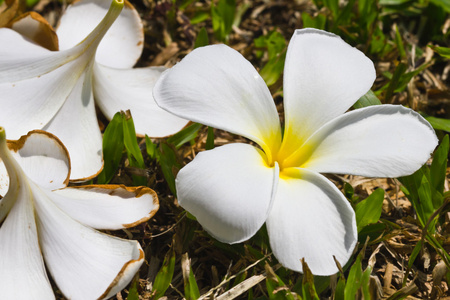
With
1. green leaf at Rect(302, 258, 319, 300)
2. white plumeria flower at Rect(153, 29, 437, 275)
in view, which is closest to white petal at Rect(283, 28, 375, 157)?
white plumeria flower at Rect(153, 29, 437, 275)

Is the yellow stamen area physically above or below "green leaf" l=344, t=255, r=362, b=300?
above

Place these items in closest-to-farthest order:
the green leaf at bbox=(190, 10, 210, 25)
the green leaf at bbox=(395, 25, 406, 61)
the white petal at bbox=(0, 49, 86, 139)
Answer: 1. the white petal at bbox=(0, 49, 86, 139)
2. the green leaf at bbox=(395, 25, 406, 61)
3. the green leaf at bbox=(190, 10, 210, 25)

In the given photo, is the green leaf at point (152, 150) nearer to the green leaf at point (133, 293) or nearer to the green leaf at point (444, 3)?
the green leaf at point (133, 293)

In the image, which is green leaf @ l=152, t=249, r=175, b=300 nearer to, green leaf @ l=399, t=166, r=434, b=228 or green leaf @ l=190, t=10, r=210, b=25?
green leaf @ l=399, t=166, r=434, b=228

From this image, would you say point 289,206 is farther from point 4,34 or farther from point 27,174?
point 4,34

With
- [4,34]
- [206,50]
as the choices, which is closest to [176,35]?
[4,34]

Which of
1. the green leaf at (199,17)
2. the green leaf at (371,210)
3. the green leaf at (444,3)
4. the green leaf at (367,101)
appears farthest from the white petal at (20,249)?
the green leaf at (444,3)
